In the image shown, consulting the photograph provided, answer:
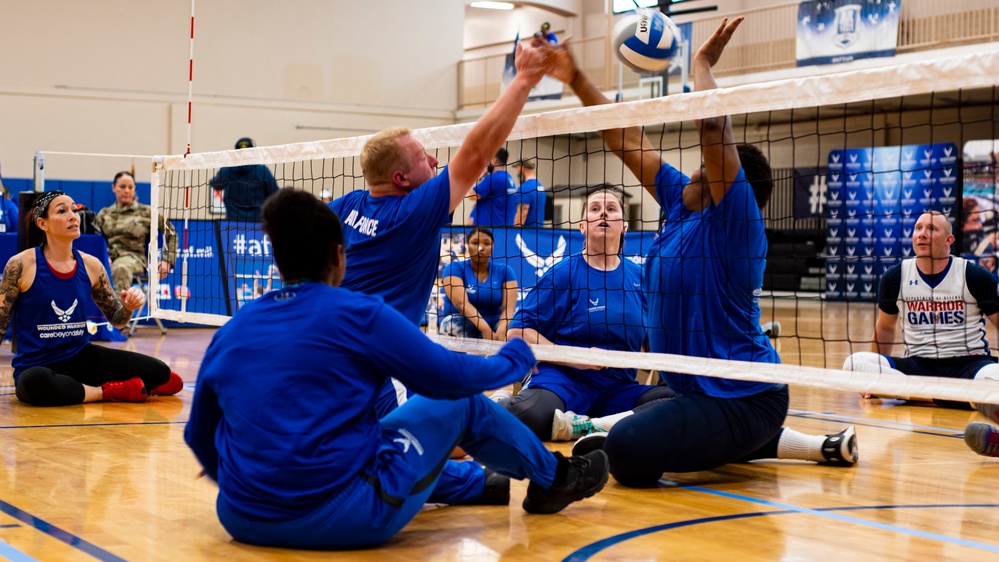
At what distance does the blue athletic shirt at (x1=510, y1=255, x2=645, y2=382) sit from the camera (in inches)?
206

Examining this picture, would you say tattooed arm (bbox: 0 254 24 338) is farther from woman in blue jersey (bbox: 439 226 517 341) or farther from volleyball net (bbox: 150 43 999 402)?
woman in blue jersey (bbox: 439 226 517 341)

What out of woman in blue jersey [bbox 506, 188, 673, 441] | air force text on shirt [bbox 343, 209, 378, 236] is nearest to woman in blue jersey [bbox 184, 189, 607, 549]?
air force text on shirt [bbox 343, 209, 378, 236]

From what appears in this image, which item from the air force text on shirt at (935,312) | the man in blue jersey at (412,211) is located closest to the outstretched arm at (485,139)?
the man in blue jersey at (412,211)

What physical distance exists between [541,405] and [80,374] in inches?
117

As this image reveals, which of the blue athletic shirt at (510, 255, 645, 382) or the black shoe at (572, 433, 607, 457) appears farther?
the blue athletic shirt at (510, 255, 645, 382)

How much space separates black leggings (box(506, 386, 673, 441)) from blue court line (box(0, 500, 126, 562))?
2.23 m

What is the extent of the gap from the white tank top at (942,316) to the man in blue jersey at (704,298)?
2757 millimetres

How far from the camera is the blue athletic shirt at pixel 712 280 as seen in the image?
3992mm

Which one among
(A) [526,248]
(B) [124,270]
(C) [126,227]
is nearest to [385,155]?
(A) [526,248]

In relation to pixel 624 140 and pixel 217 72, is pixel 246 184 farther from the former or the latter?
pixel 217 72

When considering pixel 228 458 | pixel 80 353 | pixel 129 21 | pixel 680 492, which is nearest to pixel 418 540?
pixel 228 458

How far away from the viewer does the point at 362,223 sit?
12.4ft

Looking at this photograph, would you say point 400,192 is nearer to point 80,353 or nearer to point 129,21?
point 80,353

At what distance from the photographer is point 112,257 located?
1134 cm
